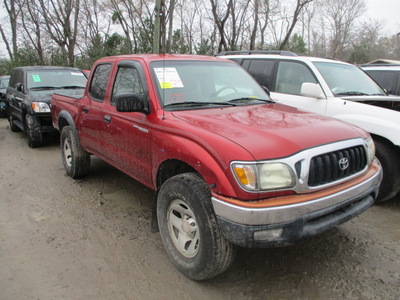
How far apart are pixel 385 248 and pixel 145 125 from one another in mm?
2654

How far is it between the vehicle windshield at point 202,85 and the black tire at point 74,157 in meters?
2.12

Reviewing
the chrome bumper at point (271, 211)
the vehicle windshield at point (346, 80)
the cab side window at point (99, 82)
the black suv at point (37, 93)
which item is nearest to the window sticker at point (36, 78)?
the black suv at point (37, 93)

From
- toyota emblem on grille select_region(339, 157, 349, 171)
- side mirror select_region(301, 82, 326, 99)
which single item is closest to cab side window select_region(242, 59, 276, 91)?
side mirror select_region(301, 82, 326, 99)

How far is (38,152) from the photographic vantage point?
691cm

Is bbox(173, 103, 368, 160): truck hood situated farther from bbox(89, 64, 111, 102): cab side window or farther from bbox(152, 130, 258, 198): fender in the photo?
bbox(89, 64, 111, 102): cab side window

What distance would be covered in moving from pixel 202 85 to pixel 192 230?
1.57 m

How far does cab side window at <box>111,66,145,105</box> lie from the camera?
349 centimetres

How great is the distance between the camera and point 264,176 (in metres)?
2.22

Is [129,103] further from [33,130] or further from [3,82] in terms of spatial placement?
[3,82]

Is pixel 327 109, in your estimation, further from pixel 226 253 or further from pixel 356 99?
pixel 226 253

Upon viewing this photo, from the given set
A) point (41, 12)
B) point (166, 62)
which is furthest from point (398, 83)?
point (41, 12)

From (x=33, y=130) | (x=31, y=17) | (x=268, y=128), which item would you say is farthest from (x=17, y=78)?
(x=31, y=17)

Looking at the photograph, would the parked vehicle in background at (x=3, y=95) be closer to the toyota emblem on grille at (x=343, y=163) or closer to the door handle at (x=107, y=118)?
the door handle at (x=107, y=118)

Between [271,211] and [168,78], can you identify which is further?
[168,78]
